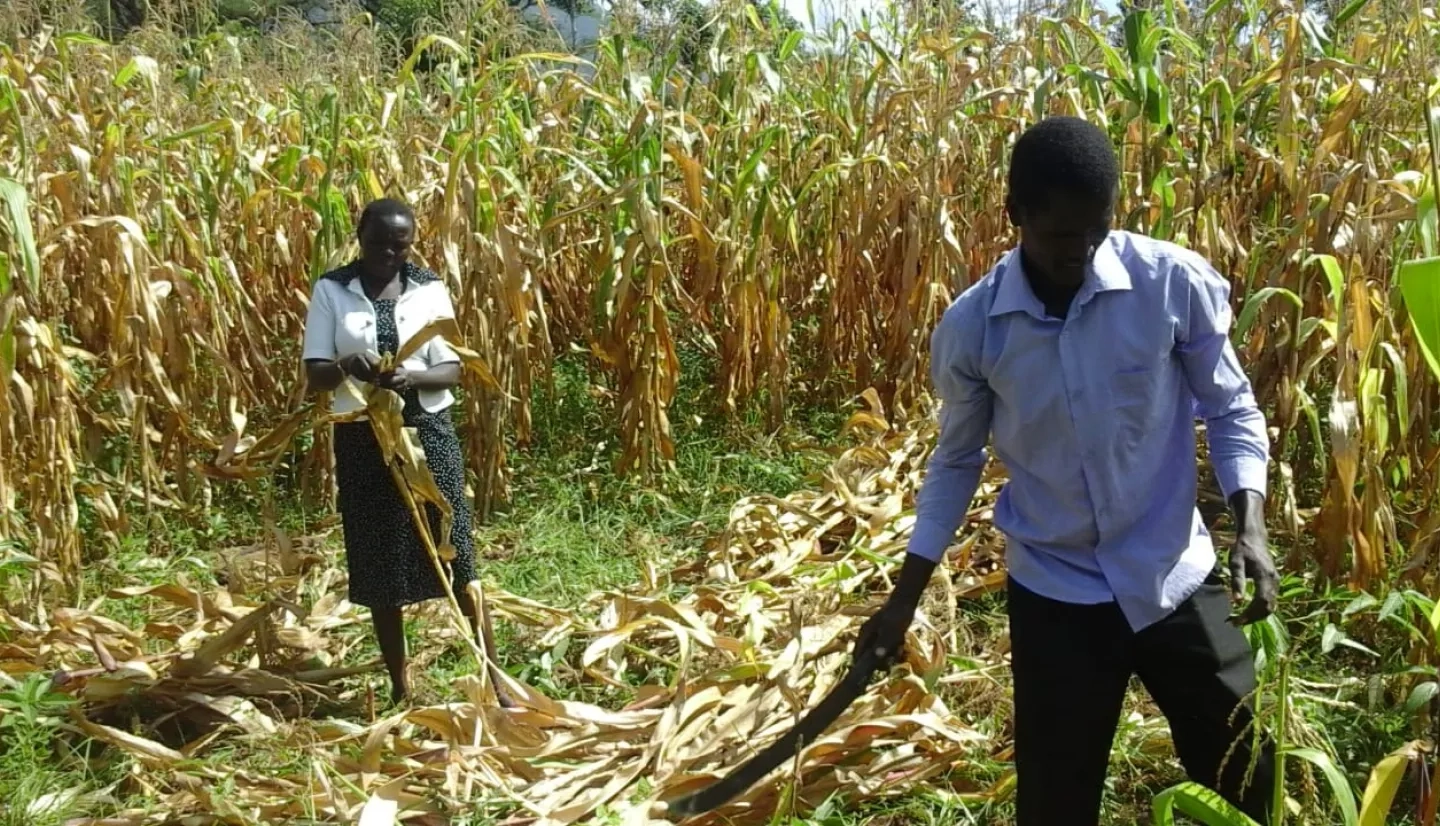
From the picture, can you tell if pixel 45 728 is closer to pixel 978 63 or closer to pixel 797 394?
pixel 797 394

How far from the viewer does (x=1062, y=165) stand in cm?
147

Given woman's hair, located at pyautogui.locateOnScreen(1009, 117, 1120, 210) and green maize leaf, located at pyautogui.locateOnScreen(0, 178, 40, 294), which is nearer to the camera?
woman's hair, located at pyautogui.locateOnScreen(1009, 117, 1120, 210)

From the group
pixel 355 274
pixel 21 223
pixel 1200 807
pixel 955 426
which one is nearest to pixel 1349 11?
pixel 955 426

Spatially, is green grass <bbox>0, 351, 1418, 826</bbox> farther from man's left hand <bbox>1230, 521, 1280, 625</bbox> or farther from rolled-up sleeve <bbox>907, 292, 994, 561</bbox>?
man's left hand <bbox>1230, 521, 1280, 625</bbox>

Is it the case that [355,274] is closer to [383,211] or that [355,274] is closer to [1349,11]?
[383,211]

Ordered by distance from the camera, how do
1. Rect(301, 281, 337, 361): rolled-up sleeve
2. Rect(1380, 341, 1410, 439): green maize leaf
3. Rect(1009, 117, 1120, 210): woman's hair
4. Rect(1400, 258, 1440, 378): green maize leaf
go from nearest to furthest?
Rect(1400, 258, 1440, 378): green maize leaf → Rect(1009, 117, 1120, 210): woman's hair → Rect(1380, 341, 1410, 439): green maize leaf → Rect(301, 281, 337, 361): rolled-up sleeve

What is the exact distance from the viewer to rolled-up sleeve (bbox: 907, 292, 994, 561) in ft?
5.61

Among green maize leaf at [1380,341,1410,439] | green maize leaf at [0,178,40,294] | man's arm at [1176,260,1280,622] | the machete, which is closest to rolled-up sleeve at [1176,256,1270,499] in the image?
man's arm at [1176,260,1280,622]

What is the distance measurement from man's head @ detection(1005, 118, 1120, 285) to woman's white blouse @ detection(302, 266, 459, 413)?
175 centimetres

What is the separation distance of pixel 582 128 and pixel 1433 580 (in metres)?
3.64

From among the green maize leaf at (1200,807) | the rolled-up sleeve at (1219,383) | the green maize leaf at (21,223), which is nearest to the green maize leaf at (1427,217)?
the rolled-up sleeve at (1219,383)

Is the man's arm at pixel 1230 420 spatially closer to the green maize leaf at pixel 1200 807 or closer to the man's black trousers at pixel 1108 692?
the man's black trousers at pixel 1108 692

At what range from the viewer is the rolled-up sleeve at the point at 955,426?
171 cm

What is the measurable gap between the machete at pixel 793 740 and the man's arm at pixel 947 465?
5 centimetres
